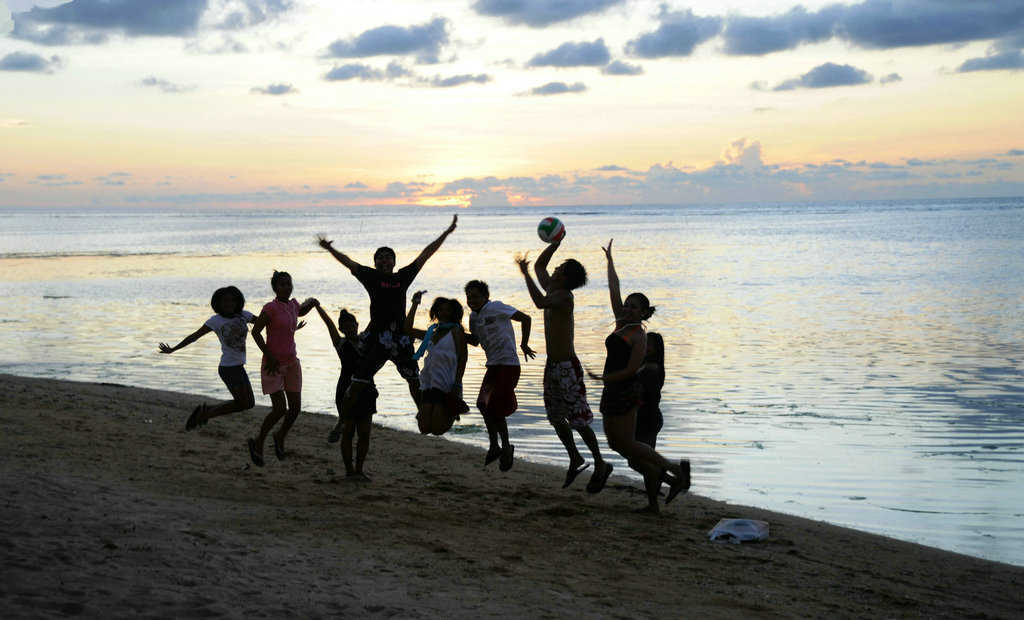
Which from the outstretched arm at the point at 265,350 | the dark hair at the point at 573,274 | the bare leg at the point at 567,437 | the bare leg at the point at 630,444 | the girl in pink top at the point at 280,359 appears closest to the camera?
the bare leg at the point at 630,444

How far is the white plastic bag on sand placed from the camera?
6.60m

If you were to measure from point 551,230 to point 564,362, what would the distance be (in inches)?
47.7

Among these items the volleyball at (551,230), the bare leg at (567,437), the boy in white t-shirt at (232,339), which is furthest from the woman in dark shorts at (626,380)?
the boy in white t-shirt at (232,339)

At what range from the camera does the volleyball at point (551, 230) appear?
7598 millimetres

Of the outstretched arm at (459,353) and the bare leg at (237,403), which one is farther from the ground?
the outstretched arm at (459,353)

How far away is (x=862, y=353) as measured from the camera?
16.1 m

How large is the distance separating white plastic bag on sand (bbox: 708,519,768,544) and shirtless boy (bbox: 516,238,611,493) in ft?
3.24

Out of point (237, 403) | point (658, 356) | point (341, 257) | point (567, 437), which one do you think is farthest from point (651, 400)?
point (237, 403)

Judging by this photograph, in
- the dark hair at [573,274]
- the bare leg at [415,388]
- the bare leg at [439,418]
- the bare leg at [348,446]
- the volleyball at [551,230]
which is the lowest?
the bare leg at [348,446]

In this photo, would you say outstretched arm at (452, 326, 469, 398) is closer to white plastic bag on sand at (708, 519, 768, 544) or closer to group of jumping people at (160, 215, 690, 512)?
group of jumping people at (160, 215, 690, 512)

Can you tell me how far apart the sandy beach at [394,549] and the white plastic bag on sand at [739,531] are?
0.30 feet

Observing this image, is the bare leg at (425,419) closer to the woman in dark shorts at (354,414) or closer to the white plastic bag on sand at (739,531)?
the woman in dark shorts at (354,414)

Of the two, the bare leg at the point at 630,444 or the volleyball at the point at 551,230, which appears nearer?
the bare leg at the point at 630,444

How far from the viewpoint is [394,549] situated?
5859 millimetres
